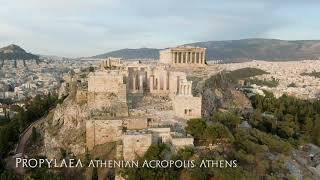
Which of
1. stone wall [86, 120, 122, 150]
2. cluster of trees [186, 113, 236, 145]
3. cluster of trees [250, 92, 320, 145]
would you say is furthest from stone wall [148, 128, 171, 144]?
cluster of trees [250, 92, 320, 145]

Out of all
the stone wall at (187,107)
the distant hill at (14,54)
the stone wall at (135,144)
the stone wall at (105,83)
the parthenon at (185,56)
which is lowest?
the distant hill at (14,54)

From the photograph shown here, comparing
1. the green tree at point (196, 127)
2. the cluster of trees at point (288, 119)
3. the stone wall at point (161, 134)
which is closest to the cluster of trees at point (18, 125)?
the stone wall at point (161, 134)

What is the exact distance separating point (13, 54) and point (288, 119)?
5120 inches

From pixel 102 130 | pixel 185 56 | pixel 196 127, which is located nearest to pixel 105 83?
pixel 102 130

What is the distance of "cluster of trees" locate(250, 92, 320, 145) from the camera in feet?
126

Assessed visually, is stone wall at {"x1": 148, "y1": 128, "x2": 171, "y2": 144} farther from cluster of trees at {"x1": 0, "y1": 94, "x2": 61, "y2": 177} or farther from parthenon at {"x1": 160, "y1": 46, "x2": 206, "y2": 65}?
parthenon at {"x1": 160, "y1": 46, "x2": 206, "y2": 65}

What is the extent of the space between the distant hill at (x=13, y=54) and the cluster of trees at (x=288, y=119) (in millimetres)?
120198

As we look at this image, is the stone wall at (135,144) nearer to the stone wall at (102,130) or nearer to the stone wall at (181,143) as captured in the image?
the stone wall at (181,143)

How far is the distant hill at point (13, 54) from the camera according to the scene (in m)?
157

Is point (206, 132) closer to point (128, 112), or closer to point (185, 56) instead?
point (128, 112)

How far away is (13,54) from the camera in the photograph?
15912 centimetres

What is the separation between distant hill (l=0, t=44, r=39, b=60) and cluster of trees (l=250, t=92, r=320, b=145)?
394 feet

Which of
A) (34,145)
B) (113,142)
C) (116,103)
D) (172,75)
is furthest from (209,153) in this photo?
(34,145)

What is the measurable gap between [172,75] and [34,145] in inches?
419
